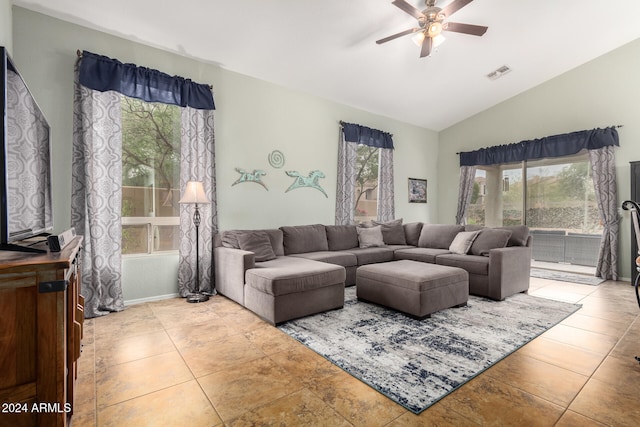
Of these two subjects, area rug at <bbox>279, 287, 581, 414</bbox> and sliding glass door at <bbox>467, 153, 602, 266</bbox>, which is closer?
area rug at <bbox>279, 287, 581, 414</bbox>

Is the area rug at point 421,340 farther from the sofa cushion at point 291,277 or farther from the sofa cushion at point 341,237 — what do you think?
the sofa cushion at point 341,237

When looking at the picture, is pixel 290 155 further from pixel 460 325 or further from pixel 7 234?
pixel 7 234

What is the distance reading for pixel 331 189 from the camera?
5125 mm

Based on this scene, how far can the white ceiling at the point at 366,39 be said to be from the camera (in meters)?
3.04

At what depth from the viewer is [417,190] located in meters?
6.59

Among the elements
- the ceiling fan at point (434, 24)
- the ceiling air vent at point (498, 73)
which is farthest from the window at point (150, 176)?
the ceiling air vent at point (498, 73)

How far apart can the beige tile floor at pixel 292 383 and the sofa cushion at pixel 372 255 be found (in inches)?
74.3

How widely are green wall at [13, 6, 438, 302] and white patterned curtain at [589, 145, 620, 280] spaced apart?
3.04 metres

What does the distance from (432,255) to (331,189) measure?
1882 mm

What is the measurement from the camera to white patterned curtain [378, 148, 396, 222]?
229 inches

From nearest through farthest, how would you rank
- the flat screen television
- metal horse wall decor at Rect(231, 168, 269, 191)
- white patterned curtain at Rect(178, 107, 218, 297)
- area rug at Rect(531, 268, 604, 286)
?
the flat screen television < white patterned curtain at Rect(178, 107, 218, 297) < metal horse wall decor at Rect(231, 168, 269, 191) < area rug at Rect(531, 268, 604, 286)

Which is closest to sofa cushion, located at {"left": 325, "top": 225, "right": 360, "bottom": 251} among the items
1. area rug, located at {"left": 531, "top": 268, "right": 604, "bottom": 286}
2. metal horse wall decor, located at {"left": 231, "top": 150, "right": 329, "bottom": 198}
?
metal horse wall decor, located at {"left": 231, "top": 150, "right": 329, "bottom": 198}

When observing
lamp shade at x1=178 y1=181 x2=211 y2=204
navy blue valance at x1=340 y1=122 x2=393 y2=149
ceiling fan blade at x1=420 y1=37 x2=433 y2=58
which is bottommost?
lamp shade at x1=178 y1=181 x2=211 y2=204

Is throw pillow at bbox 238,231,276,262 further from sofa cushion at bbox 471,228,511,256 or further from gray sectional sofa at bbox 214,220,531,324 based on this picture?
sofa cushion at bbox 471,228,511,256
